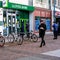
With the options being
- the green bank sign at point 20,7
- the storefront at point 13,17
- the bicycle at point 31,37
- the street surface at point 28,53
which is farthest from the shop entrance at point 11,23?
the street surface at point 28,53

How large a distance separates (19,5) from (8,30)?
347 centimetres

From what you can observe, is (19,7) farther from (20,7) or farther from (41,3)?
(41,3)

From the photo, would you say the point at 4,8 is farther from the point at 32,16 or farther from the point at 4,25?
the point at 32,16

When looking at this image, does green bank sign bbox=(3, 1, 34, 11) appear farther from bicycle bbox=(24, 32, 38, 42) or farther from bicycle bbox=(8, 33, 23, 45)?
bicycle bbox=(8, 33, 23, 45)

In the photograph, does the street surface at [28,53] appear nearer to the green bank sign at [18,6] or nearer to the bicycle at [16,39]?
the bicycle at [16,39]

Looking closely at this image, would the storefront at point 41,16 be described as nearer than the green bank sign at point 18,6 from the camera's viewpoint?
No

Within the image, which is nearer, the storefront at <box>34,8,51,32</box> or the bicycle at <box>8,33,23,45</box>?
the bicycle at <box>8,33,23,45</box>

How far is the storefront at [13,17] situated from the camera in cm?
2659

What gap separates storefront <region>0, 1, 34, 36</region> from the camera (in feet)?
87.2

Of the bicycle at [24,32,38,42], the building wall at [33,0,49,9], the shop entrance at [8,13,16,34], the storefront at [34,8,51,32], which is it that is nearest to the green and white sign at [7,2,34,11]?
the shop entrance at [8,13,16,34]

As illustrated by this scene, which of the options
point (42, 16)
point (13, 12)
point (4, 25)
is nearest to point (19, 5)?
point (13, 12)

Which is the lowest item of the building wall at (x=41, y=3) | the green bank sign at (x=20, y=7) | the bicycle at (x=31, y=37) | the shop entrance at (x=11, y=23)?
the bicycle at (x=31, y=37)

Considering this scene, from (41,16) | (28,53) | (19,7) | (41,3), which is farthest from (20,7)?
(28,53)

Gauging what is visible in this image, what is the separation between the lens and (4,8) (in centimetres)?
2677
